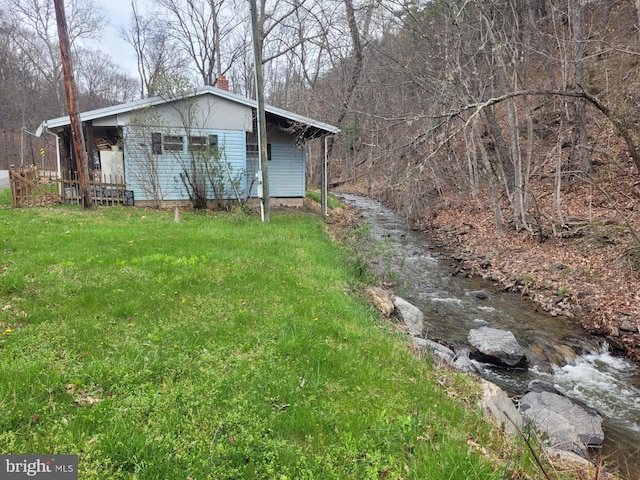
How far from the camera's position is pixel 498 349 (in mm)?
5965

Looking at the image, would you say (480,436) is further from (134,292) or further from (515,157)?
(515,157)

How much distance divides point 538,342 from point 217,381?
549 centimetres

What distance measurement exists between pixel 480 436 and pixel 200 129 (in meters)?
13.6

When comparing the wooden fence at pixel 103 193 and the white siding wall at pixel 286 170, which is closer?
the wooden fence at pixel 103 193

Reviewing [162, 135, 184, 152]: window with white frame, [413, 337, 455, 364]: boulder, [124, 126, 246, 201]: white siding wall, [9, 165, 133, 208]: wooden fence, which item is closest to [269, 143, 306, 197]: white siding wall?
[124, 126, 246, 201]: white siding wall

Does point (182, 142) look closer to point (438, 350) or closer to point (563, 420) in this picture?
point (438, 350)

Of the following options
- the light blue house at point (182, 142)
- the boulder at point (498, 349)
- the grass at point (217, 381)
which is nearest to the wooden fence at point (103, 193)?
the light blue house at point (182, 142)

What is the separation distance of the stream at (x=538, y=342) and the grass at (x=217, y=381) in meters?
1.41

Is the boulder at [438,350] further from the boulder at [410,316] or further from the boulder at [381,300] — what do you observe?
the boulder at [381,300]

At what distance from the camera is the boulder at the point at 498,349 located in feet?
19.3

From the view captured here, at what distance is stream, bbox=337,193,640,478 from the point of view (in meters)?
4.57

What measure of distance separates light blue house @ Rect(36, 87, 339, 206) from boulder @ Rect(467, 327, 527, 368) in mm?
9745

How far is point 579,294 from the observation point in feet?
25.8

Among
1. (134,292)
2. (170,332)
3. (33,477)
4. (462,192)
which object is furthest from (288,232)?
(462,192)
